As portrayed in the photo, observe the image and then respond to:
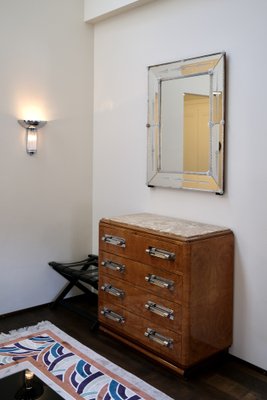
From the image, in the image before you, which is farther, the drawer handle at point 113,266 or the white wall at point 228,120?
the drawer handle at point 113,266

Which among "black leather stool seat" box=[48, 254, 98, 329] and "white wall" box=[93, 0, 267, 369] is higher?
"white wall" box=[93, 0, 267, 369]

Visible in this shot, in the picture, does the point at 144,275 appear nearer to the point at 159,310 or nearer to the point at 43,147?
the point at 159,310

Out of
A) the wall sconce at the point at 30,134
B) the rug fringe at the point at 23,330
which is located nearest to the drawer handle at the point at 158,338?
the rug fringe at the point at 23,330

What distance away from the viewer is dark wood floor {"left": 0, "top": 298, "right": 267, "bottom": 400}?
2.40 meters

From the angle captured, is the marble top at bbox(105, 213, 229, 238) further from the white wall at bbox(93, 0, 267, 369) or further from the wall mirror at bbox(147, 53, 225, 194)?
the wall mirror at bbox(147, 53, 225, 194)

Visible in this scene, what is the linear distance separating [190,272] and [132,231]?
0.55 meters

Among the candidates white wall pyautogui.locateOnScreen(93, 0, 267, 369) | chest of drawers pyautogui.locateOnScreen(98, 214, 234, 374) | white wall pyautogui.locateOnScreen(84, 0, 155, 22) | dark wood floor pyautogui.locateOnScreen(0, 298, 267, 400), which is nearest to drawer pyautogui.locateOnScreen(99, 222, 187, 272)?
chest of drawers pyautogui.locateOnScreen(98, 214, 234, 374)

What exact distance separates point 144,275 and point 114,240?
1.24 ft

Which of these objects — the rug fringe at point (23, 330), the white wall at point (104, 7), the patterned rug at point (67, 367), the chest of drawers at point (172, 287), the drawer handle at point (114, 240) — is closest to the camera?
the patterned rug at point (67, 367)

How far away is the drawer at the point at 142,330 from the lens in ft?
8.46

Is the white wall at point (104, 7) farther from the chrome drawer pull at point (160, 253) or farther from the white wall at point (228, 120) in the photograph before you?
the chrome drawer pull at point (160, 253)

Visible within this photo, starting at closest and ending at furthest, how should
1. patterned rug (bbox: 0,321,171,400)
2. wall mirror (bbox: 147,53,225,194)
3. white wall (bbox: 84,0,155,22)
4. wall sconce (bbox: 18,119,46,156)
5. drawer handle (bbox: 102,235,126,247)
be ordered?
patterned rug (bbox: 0,321,171,400) → wall mirror (bbox: 147,53,225,194) → drawer handle (bbox: 102,235,126,247) → white wall (bbox: 84,0,155,22) → wall sconce (bbox: 18,119,46,156)

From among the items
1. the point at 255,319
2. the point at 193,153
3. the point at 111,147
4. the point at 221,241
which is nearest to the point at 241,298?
the point at 255,319

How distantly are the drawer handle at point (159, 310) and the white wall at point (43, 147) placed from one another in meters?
1.31
